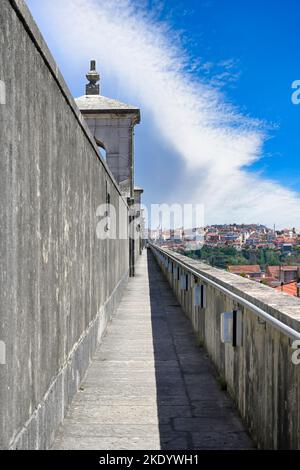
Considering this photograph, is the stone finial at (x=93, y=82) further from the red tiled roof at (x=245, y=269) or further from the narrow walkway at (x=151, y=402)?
the narrow walkway at (x=151, y=402)

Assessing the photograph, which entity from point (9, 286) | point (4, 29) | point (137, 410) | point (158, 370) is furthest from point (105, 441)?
point (4, 29)

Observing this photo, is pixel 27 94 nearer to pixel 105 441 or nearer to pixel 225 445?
pixel 105 441

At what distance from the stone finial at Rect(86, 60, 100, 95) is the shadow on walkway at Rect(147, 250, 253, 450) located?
15.0 m

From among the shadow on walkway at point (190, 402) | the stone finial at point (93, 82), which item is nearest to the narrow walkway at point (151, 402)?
the shadow on walkway at point (190, 402)

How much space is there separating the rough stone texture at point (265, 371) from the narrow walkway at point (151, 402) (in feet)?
0.87

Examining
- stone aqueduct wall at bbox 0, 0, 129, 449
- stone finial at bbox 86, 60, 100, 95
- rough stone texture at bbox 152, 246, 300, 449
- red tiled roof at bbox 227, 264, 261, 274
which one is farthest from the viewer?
stone finial at bbox 86, 60, 100, 95

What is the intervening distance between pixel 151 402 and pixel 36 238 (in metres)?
2.53

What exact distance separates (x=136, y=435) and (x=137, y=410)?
68 cm

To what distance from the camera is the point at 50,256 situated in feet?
14.1

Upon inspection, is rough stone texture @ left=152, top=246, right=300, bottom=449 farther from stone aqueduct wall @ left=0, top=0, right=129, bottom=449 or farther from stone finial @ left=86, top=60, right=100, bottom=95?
stone finial @ left=86, top=60, right=100, bottom=95

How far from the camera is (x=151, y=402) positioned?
17.7 feet

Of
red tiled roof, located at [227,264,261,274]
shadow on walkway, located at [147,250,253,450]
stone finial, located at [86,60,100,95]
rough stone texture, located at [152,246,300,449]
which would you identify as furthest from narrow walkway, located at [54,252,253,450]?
stone finial, located at [86,60,100,95]

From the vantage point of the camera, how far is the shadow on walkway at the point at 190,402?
4340 mm

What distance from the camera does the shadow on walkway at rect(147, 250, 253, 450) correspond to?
4.34 metres
